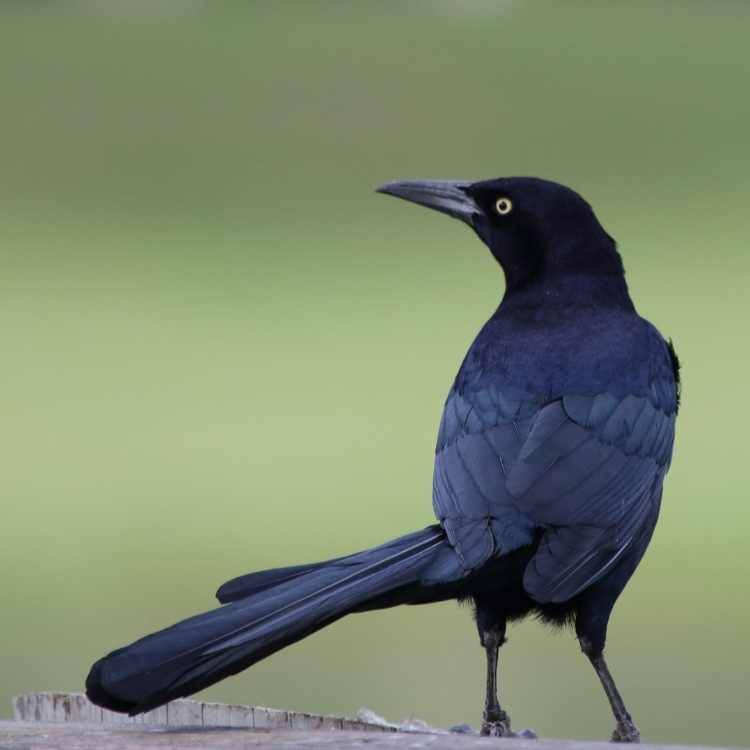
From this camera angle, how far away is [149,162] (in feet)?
52.2

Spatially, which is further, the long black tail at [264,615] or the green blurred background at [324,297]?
the green blurred background at [324,297]

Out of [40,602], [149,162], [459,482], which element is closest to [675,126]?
[149,162]

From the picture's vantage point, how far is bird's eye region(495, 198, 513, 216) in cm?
533

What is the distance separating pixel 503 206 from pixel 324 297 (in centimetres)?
830

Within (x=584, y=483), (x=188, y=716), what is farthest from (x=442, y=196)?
(x=188, y=716)

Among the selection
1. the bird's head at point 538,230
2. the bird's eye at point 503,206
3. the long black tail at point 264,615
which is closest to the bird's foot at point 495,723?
the long black tail at point 264,615

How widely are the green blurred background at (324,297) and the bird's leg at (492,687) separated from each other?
3.57m

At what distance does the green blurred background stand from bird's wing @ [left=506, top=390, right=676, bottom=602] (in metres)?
3.75

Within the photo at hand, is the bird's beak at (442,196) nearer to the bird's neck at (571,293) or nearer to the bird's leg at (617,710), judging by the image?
the bird's neck at (571,293)

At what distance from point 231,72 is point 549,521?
12.9 metres

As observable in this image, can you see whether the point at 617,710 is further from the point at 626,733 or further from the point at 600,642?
the point at 600,642

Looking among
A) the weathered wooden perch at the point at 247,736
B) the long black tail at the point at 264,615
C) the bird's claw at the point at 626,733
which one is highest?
the long black tail at the point at 264,615

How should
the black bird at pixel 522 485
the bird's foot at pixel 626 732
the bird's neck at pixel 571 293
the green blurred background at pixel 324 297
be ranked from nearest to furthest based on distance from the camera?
1. the black bird at pixel 522 485
2. the bird's foot at pixel 626 732
3. the bird's neck at pixel 571 293
4. the green blurred background at pixel 324 297

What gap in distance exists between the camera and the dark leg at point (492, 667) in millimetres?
4684
